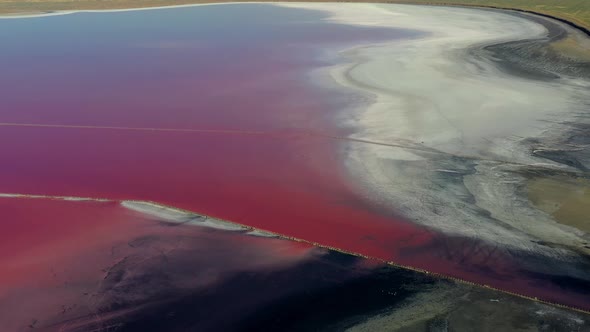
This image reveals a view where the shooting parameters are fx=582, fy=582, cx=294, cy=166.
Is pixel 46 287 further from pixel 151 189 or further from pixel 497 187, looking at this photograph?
pixel 497 187

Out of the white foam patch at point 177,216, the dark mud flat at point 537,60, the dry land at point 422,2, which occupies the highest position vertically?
the dry land at point 422,2

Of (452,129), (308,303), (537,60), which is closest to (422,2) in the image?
(537,60)

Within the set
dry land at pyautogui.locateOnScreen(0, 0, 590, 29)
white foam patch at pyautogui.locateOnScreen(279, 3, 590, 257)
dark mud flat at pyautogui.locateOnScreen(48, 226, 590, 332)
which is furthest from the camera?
dry land at pyautogui.locateOnScreen(0, 0, 590, 29)

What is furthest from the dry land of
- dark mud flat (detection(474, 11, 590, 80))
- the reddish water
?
the reddish water

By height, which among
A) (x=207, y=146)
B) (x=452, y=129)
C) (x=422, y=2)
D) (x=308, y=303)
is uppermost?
(x=422, y=2)

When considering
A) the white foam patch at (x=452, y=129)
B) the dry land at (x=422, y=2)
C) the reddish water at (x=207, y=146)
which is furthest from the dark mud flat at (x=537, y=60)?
the reddish water at (x=207, y=146)

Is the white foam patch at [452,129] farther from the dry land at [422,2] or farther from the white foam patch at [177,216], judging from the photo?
the dry land at [422,2]

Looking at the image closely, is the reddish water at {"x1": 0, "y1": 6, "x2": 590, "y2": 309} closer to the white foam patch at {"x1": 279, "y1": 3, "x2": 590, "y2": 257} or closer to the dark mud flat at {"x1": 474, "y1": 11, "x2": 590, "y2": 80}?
the white foam patch at {"x1": 279, "y1": 3, "x2": 590, "y2": 257}

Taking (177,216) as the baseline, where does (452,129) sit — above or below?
above

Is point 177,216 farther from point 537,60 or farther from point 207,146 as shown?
point 537,60
